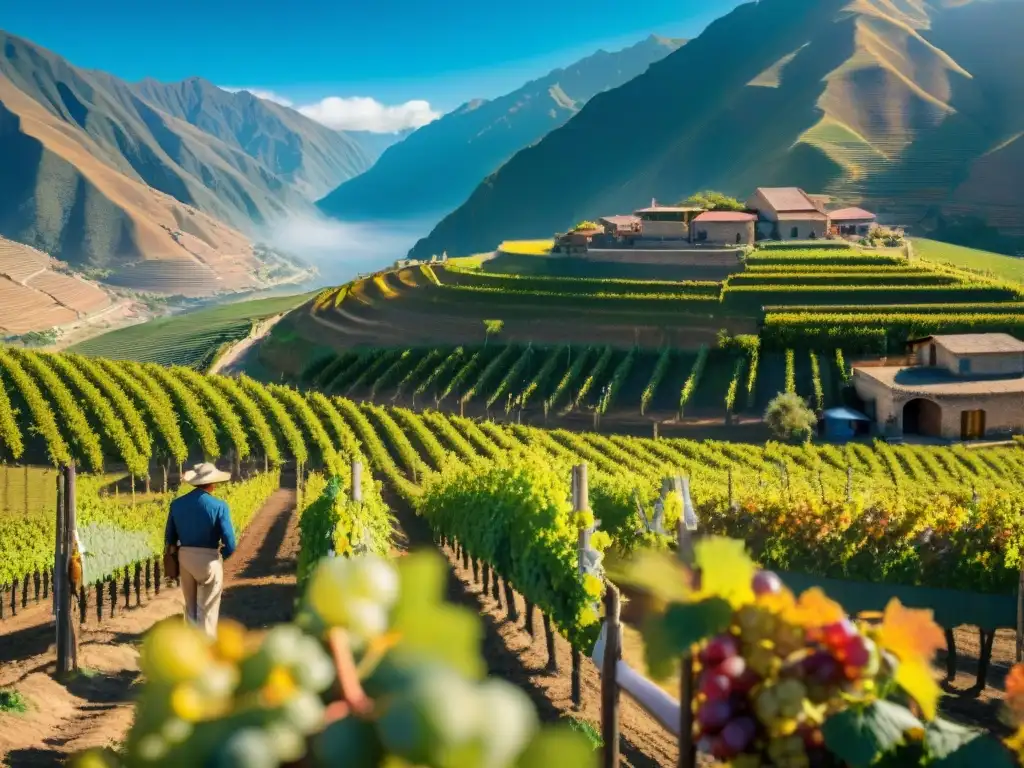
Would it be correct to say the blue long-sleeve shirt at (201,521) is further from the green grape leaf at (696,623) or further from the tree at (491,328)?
the tree at (491,328)

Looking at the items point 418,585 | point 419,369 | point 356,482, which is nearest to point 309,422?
point 419,369

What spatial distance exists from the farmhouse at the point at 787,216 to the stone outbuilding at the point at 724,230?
15.2 feet

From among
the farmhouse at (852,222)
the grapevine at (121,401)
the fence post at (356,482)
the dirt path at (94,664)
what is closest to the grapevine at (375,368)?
the grapevine at (121,401)

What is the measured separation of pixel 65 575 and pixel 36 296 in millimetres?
148025

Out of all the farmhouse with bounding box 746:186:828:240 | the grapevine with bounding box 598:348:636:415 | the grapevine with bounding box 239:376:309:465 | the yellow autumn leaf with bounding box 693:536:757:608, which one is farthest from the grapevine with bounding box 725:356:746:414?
the yellow autumn leaf with bounding box 693:536:757:608

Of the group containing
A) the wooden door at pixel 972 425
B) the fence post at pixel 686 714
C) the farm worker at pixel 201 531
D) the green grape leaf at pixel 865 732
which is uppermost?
the green grape leaf at pixel 865 732

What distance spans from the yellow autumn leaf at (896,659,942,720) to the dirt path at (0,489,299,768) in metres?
7.02

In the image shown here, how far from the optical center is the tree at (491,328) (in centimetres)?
5109

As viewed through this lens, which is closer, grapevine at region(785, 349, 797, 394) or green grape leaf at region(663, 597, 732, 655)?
green grape leaf at region(663, 597, 732, 655)

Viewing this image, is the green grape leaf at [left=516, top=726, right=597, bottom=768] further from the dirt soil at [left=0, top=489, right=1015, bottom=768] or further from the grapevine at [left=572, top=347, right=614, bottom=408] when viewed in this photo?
the grapevine at [left=572, top=347, right=614, bottom=408]

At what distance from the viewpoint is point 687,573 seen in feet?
8.05

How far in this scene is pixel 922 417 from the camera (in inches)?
1528

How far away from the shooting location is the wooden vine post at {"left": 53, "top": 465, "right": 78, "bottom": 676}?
32.0ft

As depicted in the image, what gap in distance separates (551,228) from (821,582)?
171798 mm
